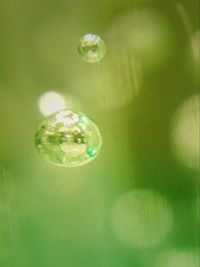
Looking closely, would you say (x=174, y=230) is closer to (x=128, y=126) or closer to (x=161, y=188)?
(x=161, y=188)

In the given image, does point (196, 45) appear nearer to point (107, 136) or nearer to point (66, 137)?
A: point (107, 136)

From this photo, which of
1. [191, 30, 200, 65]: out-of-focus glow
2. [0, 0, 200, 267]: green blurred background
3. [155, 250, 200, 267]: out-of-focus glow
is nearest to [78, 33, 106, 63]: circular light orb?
[0, 0, 200, 267]: green blurred background

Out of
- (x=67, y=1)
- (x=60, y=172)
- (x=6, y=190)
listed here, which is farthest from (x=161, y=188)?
(x=67, y=1)

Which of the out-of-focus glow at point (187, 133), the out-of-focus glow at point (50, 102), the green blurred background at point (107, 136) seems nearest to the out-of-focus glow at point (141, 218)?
the green blurred background at point (107, 136)

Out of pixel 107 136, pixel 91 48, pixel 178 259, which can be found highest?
pixel 91 48

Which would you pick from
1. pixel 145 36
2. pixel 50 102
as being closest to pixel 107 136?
pixel 50 102

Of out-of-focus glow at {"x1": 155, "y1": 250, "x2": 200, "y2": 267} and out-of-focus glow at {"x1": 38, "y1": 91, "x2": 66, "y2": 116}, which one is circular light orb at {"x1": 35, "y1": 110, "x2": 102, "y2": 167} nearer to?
out-of-focus glow at {"x1": 38, "y1": 91, "x2": 66, "y2": 116}
